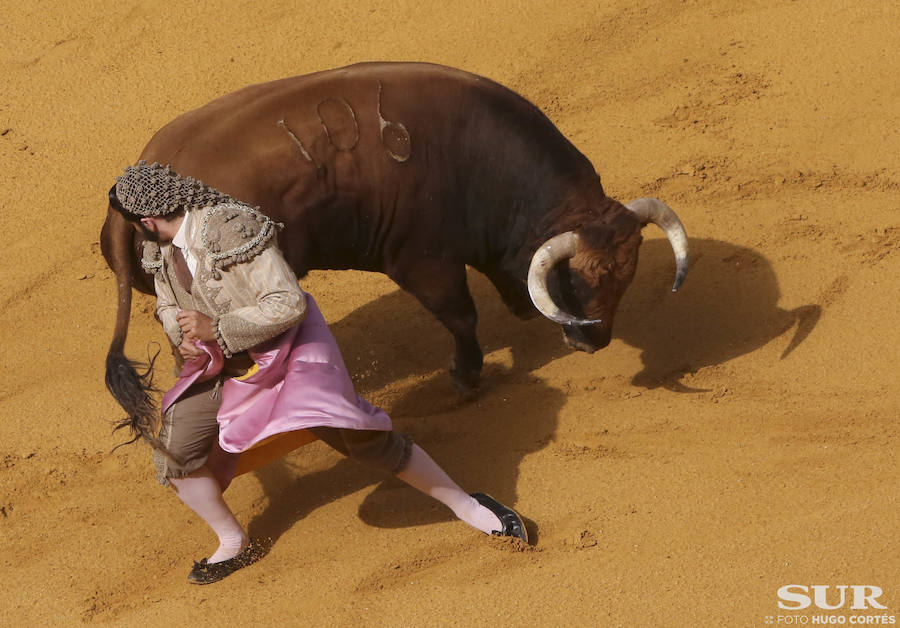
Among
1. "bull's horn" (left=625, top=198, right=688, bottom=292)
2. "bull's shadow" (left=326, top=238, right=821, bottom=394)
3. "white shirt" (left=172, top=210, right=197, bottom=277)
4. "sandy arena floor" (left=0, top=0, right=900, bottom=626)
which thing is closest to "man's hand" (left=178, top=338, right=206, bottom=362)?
"white shirt" (left=172, top=210, right=197, bottom=277)

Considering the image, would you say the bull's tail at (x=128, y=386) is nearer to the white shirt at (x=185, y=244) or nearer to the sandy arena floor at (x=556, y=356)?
the white shirt at (x=185, y=244)

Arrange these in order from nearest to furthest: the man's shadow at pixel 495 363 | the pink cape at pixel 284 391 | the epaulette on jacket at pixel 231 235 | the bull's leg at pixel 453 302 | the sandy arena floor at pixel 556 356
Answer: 1. the epaulette on jacket at pixel 231 235
2. the pink cape at pixel 284 391
3. the sandy arena floor at pixel 556 356
4. the man's shadow at pixel 495 363
5. the bull's leg at pixel 453 302

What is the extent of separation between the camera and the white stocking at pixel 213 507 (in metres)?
4.45

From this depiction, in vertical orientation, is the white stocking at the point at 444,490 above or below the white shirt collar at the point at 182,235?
below

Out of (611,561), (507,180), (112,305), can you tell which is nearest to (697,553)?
(611,561)

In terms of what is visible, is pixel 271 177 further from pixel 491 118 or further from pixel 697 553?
pixel 697 553

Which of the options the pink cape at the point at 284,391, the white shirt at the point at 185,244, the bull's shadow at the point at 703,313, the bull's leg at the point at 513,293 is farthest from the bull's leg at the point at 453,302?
the white shirt at the point at 185,244

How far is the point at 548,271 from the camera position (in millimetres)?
5172

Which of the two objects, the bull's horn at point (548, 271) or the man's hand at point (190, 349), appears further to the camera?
the bull's horn at point (548, 271)

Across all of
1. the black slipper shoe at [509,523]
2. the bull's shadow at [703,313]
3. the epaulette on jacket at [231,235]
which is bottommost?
the black slipper shoe at [509,523]

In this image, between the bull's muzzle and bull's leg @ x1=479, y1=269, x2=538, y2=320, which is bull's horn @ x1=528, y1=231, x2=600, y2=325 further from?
bull's leg @ x1=479, y1=269, x2=538, y2=320

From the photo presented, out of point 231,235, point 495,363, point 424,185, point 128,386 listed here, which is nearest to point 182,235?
point 231,235

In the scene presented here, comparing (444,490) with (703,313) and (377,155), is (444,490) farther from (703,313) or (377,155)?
(703,313)

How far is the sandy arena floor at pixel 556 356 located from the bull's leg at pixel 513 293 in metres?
0.25
